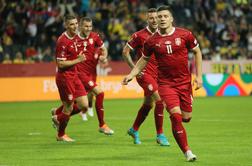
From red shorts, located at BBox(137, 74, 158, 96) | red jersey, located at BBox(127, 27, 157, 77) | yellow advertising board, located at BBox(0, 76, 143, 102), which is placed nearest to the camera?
red shorts, located at BBox(137, 74, 158, 96)

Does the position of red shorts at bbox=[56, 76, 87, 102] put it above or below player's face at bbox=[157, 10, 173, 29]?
below

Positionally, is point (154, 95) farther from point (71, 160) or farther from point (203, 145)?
point (71, 160)

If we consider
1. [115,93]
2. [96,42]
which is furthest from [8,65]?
[96,42]

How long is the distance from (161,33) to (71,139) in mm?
3803

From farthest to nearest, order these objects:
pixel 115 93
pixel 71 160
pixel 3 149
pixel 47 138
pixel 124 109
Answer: pixel 115 93 < pixel 124 109 < pixel 47 138 < pixel 3 149 < pixel 71 160

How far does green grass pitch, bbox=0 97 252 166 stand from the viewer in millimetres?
10594

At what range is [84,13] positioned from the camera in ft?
103

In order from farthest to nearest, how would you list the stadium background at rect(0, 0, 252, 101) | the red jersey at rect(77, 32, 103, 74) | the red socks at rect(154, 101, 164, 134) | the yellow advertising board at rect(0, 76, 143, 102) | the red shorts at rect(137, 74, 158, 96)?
the stadium background at rect(0, 0, 252, 101) < the yellow advertising board at rect(0, 76, 143, 102) < the red jersey at rect(77, 32, 103, 74) < the red shorts at rect(137, 74, 158, 96) < the red socks at rect(154, 101, 164, 134)

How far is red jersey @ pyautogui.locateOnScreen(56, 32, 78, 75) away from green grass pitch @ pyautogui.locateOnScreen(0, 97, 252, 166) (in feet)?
4.39

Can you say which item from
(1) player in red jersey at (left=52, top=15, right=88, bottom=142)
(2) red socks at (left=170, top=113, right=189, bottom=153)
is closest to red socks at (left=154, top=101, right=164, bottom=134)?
(1) player in red jersey at (left=52, top=15, right=88, bottom=142)

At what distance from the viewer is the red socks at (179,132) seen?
10.2 meters

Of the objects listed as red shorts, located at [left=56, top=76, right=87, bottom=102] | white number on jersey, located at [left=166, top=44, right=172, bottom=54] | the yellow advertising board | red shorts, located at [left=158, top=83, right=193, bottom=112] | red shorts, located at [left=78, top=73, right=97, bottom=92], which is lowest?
the yellow advertising board

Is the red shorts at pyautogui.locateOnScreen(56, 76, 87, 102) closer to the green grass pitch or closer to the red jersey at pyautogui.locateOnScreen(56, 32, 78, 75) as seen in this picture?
the red jersey at pyautogui.locateOnScreen(56, 32, 78, 75)

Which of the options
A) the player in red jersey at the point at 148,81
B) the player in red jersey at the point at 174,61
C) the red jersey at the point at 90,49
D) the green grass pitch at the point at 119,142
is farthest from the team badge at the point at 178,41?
the red jersey at the point at 90,49
